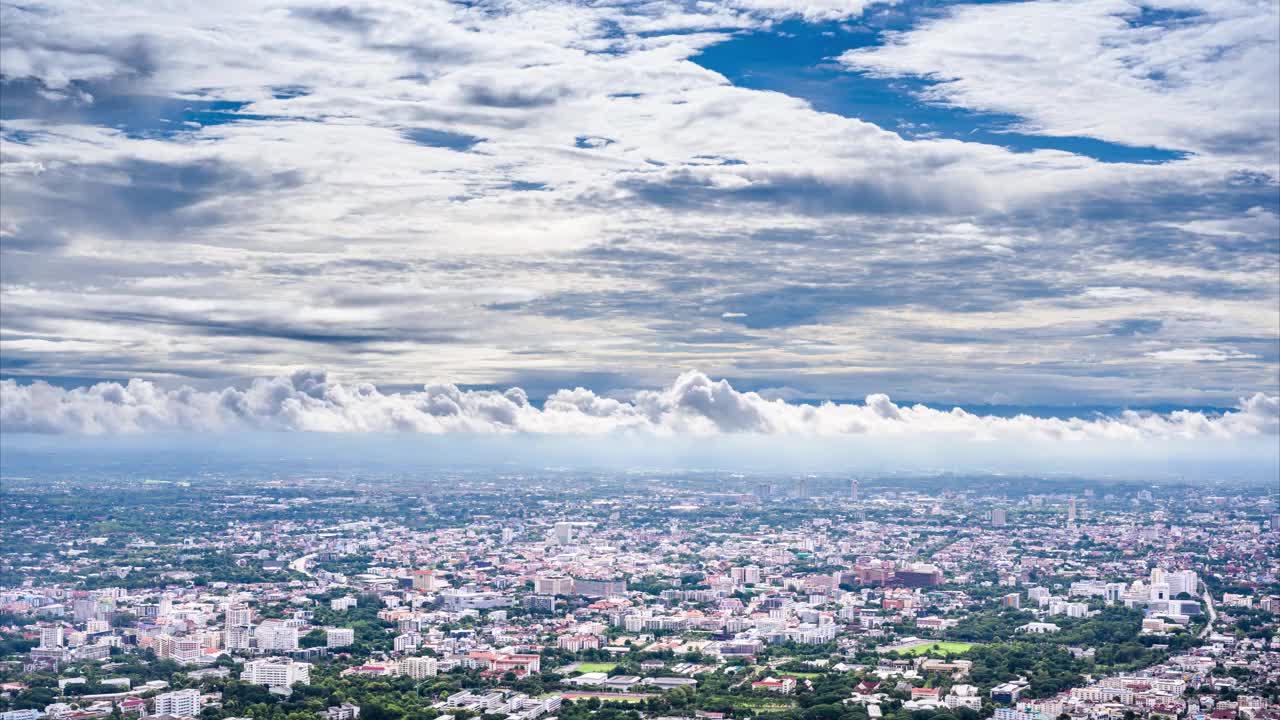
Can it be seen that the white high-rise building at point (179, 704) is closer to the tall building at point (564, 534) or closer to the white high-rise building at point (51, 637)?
the white high-rise building at point (51, 637)

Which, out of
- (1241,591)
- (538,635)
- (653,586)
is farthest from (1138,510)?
(538,635)

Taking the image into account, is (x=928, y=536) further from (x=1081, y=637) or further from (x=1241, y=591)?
(x=1081, y=637)

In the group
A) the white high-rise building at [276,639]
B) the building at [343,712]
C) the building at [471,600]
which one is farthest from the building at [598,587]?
the building at [343,712]

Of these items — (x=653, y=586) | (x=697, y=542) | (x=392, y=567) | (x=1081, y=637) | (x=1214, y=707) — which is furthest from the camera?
(x=697, y=542)

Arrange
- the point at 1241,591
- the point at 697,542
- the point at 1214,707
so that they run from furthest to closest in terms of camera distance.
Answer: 1. the point at 697,542
2. the point at 1241,591
3. the point at 1214,707

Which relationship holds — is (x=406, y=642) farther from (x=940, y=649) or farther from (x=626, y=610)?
(x=940, y=649)

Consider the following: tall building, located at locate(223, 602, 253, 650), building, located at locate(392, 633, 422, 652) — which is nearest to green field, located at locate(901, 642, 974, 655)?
building, located at locate(392, 633, 422, 652)
